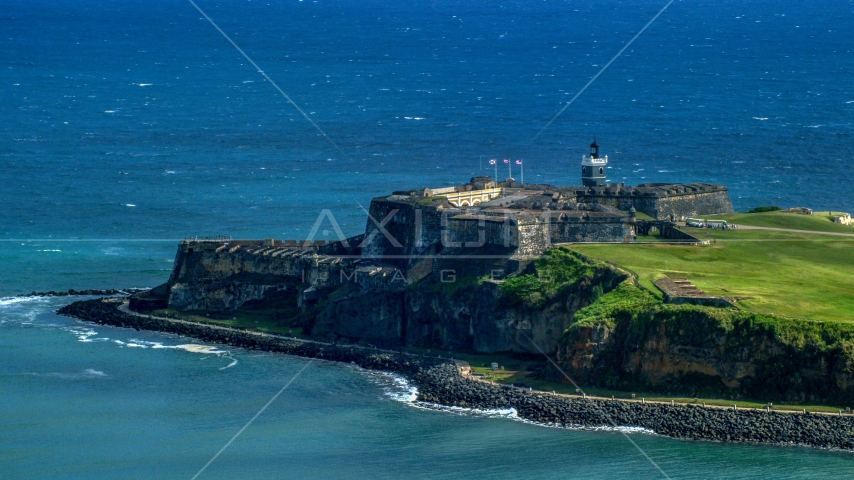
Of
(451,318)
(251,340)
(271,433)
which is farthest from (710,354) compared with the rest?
(251,340)

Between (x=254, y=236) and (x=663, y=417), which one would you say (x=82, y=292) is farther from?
(x=663, y=417)

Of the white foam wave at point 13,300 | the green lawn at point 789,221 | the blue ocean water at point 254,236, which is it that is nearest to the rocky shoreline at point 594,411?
the blue ocean water at point 254,236

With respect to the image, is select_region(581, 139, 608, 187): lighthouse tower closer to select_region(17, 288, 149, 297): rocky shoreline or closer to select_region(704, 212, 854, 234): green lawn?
select_region(704, 212, 854, 234): green lawn

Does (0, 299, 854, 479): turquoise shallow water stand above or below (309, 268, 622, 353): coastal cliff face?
below

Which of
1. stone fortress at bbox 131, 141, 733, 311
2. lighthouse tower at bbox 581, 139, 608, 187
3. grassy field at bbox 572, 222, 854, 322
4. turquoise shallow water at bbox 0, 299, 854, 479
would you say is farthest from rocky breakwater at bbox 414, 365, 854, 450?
lighthouse tower at bbox 581, 139, 608, 187

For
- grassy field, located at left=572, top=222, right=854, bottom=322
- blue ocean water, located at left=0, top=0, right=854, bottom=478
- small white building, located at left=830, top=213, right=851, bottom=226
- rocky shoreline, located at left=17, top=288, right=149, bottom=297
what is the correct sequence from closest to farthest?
blue ocean water, located at left=0, top=0, right=854, bottom=478 < grassy field, located at left=572, top=222, right=854, bottom=322 < small white building, located at left=830, top=213, right=851, bottom=226 < rocky shoreline, located at left=17, top=288, right=149, bottom=297

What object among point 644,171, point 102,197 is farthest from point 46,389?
point 644,171

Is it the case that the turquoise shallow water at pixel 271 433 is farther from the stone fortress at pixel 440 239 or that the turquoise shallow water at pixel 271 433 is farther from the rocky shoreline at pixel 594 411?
the stone fortress at pixel 440 239
